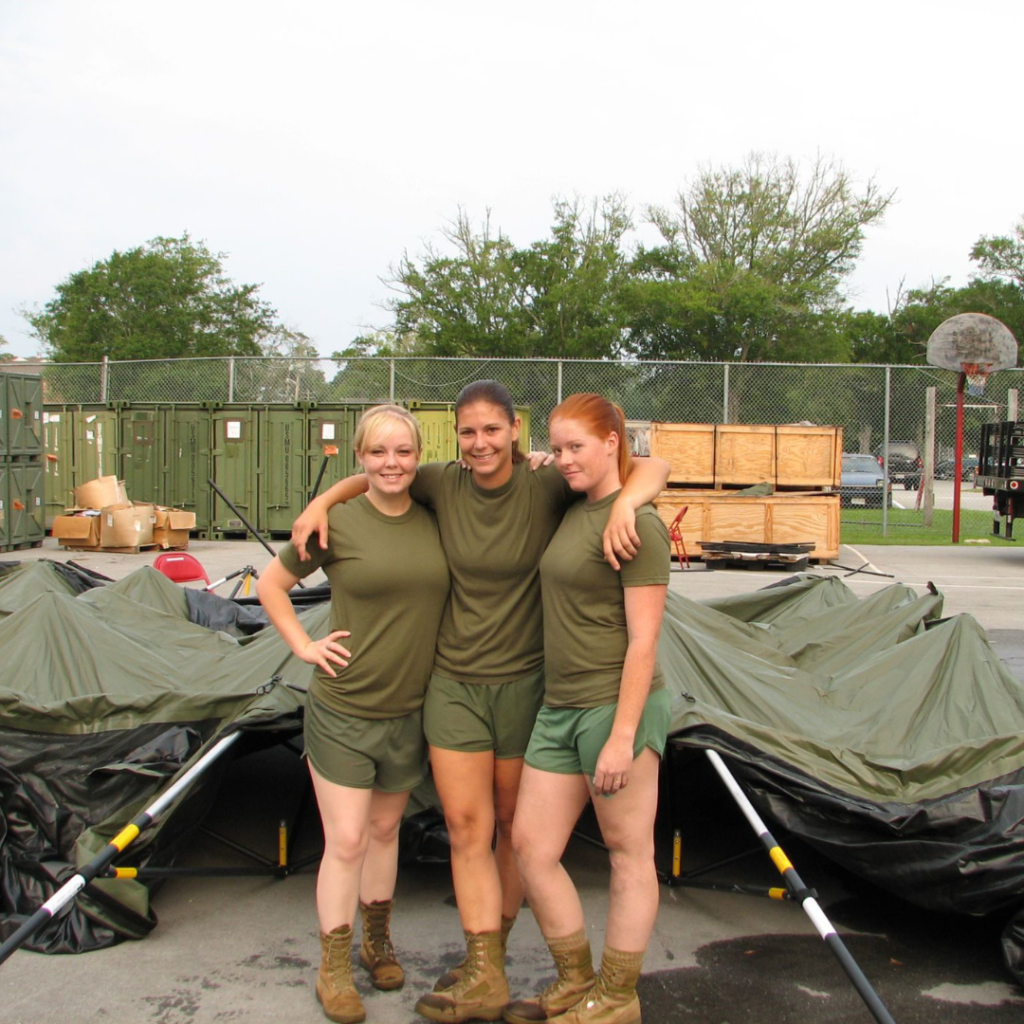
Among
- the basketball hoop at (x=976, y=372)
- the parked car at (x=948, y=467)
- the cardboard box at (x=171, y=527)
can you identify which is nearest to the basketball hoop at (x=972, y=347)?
the basketball hoop at (x=976, y=372)

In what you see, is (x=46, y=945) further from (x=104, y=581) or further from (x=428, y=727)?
(x=104, y=581)

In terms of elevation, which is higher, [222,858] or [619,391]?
[619,391]

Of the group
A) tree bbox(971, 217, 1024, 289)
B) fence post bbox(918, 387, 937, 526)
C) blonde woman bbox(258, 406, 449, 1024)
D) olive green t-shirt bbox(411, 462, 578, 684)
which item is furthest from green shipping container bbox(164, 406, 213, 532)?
tree bbox(971, 217, 1024, 289)

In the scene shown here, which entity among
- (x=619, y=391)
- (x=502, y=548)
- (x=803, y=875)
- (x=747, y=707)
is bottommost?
(x=803, y=875)

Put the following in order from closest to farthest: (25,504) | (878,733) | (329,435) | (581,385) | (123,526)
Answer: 1. (878,733)
2. (123,526)
3. (25,504)
4. (329,435)
5. (581,385)

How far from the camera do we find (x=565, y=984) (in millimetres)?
2961

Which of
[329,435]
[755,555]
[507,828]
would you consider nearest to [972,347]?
[755,555]

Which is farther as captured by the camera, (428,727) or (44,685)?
(44,685)

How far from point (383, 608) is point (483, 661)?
330mm

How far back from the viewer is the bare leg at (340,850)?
304cm

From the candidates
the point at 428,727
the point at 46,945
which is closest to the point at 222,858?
the point at 46,945

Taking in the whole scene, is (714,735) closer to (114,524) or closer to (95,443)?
(114,524)

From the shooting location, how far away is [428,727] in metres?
3.04

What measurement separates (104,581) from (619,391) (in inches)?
537
